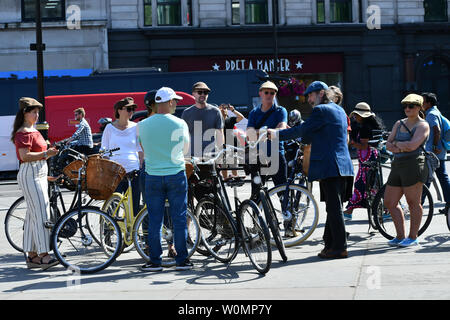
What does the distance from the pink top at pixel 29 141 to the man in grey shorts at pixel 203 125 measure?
1771 millimetres

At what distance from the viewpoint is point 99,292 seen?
20.5 feet

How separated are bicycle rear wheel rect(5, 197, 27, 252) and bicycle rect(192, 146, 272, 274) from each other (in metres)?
2.27

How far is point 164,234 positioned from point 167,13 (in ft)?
80.6

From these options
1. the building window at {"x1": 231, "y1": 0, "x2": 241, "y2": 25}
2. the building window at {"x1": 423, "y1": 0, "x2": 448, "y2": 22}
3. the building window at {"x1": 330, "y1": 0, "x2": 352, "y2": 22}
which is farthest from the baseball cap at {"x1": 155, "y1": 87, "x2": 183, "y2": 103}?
the building window at {"x1": 423, "y1": 0, "x2": 448, "y2": 22}

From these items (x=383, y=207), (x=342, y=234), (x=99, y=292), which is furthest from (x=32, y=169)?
(x=383, y=207)

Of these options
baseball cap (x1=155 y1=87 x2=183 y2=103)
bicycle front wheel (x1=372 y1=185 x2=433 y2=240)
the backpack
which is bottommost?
bicycle front wheel (x1=372 y1=185 x2=433 y2=240)

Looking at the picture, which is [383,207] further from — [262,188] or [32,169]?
[32,169]

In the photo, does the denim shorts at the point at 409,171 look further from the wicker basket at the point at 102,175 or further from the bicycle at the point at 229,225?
the wicker basket at the point at 102,175

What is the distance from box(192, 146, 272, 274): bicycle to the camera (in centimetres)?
684

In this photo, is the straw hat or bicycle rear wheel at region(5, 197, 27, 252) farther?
the straw hat

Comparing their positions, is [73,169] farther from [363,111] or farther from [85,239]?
[363,111]

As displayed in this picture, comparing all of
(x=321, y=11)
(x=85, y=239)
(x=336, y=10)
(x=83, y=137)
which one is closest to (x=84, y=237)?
(x=85, y=239)

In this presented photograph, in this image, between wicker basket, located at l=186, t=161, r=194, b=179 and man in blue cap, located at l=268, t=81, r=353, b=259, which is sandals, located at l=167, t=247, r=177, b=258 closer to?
wicker basket, located at l=186, t=161, r=194, b=179

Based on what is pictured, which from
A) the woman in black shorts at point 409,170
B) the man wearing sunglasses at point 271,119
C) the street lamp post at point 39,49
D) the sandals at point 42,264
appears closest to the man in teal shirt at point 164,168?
the sandals at point 42,264
